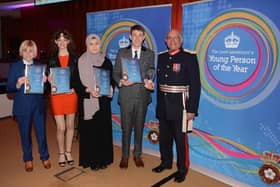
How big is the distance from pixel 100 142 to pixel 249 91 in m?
1.69

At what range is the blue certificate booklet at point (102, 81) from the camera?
9.41 feet

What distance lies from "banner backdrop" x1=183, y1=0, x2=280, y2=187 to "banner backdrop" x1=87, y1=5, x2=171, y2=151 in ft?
1.17

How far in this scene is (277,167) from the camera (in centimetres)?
243

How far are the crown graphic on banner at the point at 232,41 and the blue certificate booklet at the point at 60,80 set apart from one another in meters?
1.69

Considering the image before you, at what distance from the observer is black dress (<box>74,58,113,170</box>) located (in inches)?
118

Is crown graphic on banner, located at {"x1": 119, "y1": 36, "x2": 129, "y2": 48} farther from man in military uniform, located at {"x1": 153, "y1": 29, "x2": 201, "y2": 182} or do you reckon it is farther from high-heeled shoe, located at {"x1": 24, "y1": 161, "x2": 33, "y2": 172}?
high-heeled shoe, located at {"x1": 24, "y1": 161, "x2": 33, "y2": 172}

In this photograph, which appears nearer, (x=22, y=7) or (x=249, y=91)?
(x=249, y=91)

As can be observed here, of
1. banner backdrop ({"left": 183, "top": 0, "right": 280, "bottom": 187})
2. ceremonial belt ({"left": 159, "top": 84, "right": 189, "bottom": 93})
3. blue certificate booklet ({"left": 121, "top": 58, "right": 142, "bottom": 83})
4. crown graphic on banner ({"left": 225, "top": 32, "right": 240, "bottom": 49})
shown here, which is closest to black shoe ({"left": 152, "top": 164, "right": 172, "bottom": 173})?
banner backdrop ({"left": 183, "top": 0, "right": 280, "bottom": 187})

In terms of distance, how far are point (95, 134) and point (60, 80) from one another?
72cm

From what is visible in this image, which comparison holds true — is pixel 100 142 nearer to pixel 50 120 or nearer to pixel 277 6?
pixel 277 6

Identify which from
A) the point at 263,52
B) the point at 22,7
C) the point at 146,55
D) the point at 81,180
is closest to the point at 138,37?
the point at 146,55

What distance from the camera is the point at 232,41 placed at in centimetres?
Answer: 264

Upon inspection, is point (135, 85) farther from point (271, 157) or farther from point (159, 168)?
point (271, 157)

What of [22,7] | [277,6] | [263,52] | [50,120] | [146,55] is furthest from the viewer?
[22,7]
